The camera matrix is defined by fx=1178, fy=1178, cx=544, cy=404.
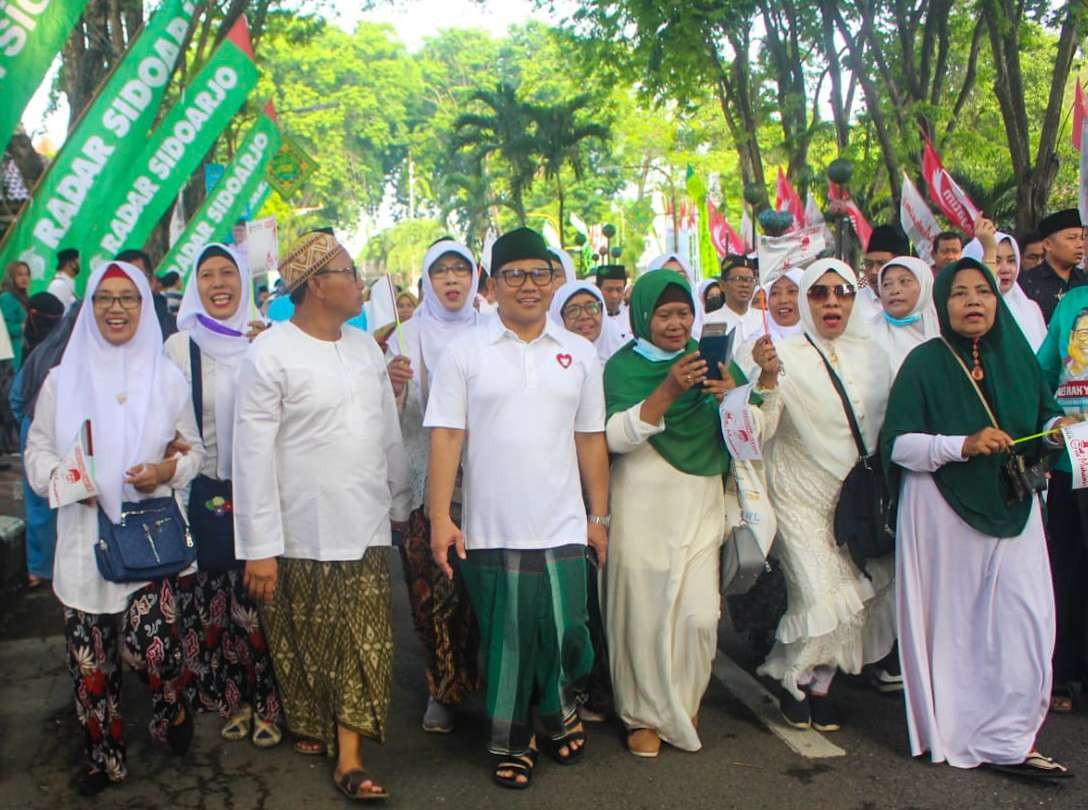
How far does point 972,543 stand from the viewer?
13.4 ft

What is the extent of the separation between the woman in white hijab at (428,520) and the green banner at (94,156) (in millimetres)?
3010

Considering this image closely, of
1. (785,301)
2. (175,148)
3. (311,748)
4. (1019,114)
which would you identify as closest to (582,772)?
(311,748)

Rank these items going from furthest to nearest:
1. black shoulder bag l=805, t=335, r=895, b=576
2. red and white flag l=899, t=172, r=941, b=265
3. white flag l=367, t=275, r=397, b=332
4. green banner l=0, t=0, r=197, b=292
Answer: red and white flag l=899, t=172, r=941, b=265
green banner l=0, t=0, r=197, b=292
white flag l=367, t=275, r=397, b=332
black shoulder bag l=805, t=335, r=895, b=576

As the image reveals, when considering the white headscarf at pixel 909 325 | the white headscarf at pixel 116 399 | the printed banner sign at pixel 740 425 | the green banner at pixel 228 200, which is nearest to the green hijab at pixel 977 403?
the printed banner sign at pixel 740 425

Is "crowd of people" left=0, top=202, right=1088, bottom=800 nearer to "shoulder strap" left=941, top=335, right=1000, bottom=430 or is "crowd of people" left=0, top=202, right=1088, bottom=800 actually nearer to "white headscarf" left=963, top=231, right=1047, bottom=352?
"shoulder strap" left=941, top=335, right=1000, bottom=430

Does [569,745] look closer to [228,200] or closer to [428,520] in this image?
[428,520]

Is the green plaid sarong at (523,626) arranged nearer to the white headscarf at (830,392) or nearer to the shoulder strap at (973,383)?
the white headscarf at (830,392)

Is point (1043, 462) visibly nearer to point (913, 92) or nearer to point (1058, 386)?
point (1058, 386)

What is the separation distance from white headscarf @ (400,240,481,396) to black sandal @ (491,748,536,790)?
1.62 metres

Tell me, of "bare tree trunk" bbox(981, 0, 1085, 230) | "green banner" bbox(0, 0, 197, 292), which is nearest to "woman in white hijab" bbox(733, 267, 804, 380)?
"green banner" bbox(0, 0, 197, 292)

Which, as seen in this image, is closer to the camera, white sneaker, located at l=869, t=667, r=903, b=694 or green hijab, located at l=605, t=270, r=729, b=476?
green hijab, located at l=605, t=270, r=729, b=476

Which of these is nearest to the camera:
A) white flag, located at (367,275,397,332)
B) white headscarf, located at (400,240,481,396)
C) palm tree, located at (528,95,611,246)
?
white flag, located at (367,275,397,332)

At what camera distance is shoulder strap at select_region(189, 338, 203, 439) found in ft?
14.3

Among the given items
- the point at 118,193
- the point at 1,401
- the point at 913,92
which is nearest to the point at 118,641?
the point at 118,193
